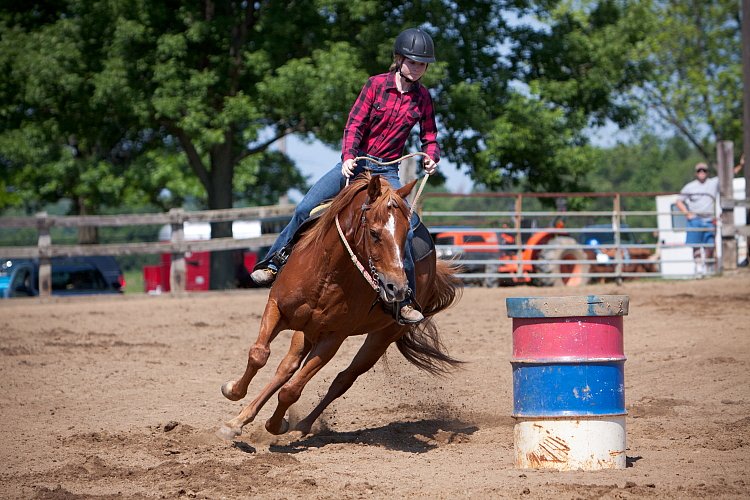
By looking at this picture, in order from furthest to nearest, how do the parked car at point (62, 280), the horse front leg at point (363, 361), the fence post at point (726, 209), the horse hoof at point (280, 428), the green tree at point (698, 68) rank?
the green tree at point (698, 68), the parked car at point (62, 280), the fence post at point (726, 209), the horse front leg at point (363, 361), the horse hoof at point (280, 428)

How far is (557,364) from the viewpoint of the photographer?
17.1 ft

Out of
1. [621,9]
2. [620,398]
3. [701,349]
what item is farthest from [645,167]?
[620,398]

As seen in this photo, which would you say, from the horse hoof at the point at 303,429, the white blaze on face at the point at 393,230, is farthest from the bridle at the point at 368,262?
the horse hoof at the point at 303,429

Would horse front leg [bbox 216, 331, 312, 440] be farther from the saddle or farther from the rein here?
the rein

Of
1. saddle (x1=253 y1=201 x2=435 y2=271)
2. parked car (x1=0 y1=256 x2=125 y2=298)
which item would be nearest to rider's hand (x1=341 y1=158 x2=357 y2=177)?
saddle (x1=253 y1=201 x2=435 y2=271)

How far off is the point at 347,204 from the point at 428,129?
1225 millimetres

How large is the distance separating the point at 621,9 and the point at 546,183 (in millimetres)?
5484

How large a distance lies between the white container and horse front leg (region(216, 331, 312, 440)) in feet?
5.83

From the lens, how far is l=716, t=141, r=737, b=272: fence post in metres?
18.8

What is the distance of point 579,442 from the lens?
5230 mm

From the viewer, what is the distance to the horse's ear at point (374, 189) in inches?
225

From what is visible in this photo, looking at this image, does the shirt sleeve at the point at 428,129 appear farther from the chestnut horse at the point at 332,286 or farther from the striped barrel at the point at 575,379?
the striped barrel at the point at 575,379

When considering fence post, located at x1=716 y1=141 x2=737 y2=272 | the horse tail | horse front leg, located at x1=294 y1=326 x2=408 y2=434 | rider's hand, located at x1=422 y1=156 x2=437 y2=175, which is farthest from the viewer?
fence post, located at x1=716 y1=141 x2=737 y2=272

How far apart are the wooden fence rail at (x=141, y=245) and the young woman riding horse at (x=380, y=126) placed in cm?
1139
